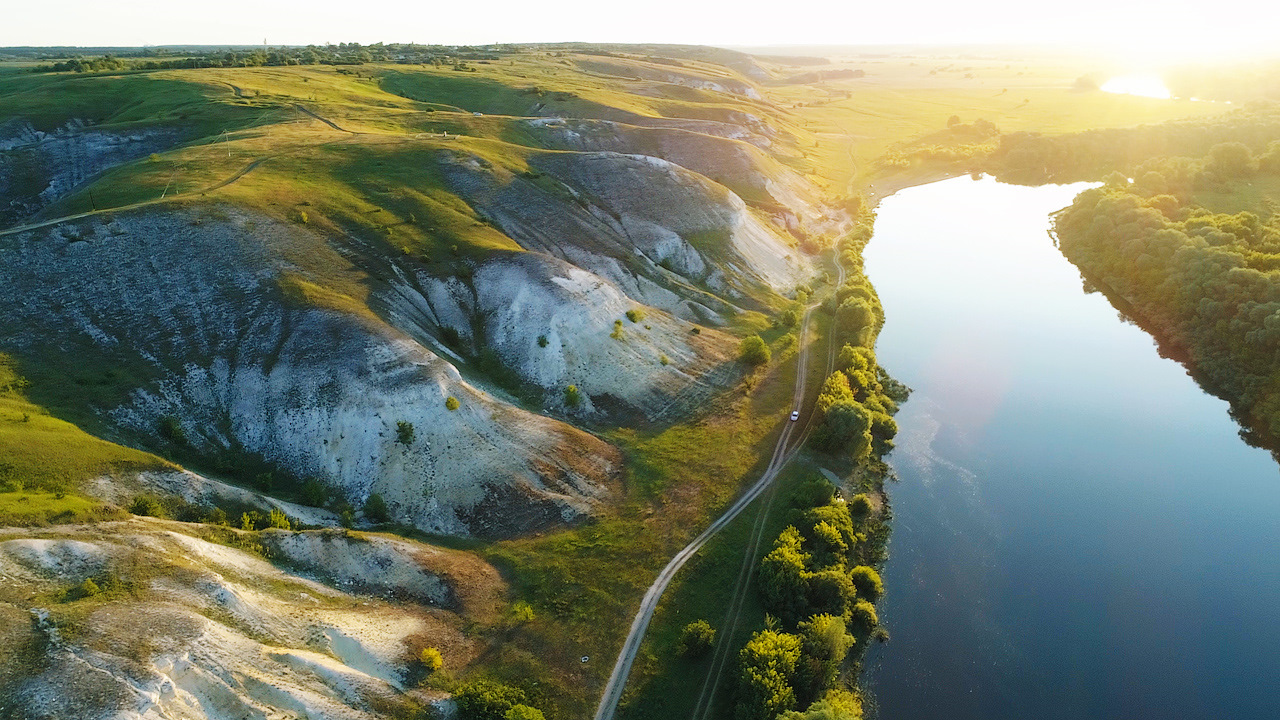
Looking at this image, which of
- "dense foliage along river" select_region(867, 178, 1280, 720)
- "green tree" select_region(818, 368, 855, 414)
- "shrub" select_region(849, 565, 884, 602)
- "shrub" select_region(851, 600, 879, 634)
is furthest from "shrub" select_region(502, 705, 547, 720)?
"green tree" select_region(818, 368, 855, 414)

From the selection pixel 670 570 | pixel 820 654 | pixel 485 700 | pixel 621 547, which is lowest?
pixel 820 654

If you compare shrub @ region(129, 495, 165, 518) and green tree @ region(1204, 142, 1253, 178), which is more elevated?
green tree @ region(1204, 142, 1253, 178)

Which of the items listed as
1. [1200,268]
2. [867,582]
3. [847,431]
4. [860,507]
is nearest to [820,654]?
[867,582]

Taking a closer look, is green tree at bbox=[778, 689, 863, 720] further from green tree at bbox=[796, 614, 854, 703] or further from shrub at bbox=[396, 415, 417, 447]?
shrub at bbox=[396, 415, 417, 447]

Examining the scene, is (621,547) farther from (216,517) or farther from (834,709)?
(216,517)

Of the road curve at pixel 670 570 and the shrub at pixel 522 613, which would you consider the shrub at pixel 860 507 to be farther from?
the shrub at pixel 522 613

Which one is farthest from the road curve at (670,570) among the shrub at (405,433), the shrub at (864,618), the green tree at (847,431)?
the shrub at (405,433)

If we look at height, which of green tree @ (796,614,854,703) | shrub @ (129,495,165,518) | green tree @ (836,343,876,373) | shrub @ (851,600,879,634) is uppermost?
shrub @ (129,495,165,518)
